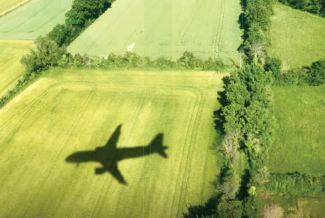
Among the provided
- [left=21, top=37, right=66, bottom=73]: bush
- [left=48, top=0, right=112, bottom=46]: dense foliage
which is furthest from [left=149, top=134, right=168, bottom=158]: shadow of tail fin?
[left=48, top=0, right=112, bottom=46]: dense foliage

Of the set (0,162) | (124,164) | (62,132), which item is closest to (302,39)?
(124,164)

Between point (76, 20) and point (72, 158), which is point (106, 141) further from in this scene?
point (76, 20)

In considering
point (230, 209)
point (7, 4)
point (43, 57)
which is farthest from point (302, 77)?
point (7, 4)

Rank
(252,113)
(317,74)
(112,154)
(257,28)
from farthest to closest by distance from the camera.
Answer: (257,28), (317,74), (112,154), (252,113)

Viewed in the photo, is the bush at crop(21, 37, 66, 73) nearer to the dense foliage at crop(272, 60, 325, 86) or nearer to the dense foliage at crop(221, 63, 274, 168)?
the dense foliage at crop(221, 63, 274, 168)

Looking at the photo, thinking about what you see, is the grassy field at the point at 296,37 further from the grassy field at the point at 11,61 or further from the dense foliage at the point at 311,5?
the grassy field at the point at 11,61
